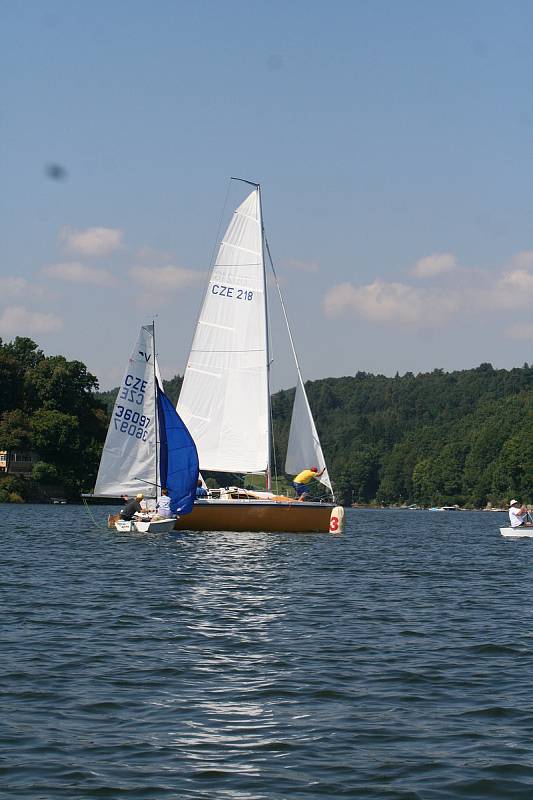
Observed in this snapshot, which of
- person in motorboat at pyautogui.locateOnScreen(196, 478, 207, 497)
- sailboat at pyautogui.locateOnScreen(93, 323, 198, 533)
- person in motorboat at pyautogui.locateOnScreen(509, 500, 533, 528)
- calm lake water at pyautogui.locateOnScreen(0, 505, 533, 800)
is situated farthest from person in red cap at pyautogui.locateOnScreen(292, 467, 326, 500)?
calm lake water at pyautogui.locateOnScreen(0, 505, 533, 800)

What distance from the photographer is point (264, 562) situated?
36.0m

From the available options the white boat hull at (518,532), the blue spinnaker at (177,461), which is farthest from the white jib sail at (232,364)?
the white boat hull at (518,532)

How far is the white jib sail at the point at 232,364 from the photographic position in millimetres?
49062

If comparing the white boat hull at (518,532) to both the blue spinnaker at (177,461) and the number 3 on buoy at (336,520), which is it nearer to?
the number 3 on buoy at (336,520)

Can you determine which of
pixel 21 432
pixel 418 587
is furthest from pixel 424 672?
pixel 21 432

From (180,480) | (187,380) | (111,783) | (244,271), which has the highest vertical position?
(244,271)

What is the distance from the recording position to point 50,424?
133125 mm

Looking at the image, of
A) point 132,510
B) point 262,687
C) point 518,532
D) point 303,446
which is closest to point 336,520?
point 303,446

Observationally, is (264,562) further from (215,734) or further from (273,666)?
(215,734)

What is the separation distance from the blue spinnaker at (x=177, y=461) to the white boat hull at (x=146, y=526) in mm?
603

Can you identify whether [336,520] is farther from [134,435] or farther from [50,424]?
[50,424]

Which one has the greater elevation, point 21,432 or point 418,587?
point 21,432

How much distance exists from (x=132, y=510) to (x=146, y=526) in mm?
1224

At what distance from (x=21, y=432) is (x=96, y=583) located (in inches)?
4148
